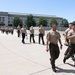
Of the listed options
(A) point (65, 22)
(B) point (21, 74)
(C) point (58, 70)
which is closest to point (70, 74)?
(C) point (58, 70)

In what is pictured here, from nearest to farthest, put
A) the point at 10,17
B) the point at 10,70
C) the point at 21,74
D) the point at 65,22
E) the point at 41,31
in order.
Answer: the point at 21,74 < the point at 10,70 < the point at 41,31 < the point at 65,22 < the point at 10,17

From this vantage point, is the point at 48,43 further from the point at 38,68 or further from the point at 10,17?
the point at 10,17

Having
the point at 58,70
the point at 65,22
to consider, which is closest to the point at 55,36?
the point at 58,70

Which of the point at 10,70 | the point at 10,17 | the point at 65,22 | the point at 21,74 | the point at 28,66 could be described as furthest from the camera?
the point at 10,17

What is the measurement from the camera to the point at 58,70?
7078mm

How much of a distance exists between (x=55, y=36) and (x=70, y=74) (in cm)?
147

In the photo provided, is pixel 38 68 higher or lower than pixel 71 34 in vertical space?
lower

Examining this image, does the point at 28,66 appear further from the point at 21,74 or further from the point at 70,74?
the point at 70,74

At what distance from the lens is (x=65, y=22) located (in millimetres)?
125562

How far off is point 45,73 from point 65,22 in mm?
120776

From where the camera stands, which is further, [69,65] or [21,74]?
[69,65]

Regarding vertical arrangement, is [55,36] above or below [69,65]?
above

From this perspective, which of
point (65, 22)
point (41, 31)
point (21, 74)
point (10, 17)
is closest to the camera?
point (21, 74)

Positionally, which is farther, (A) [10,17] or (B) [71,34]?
(A) [10,17]
